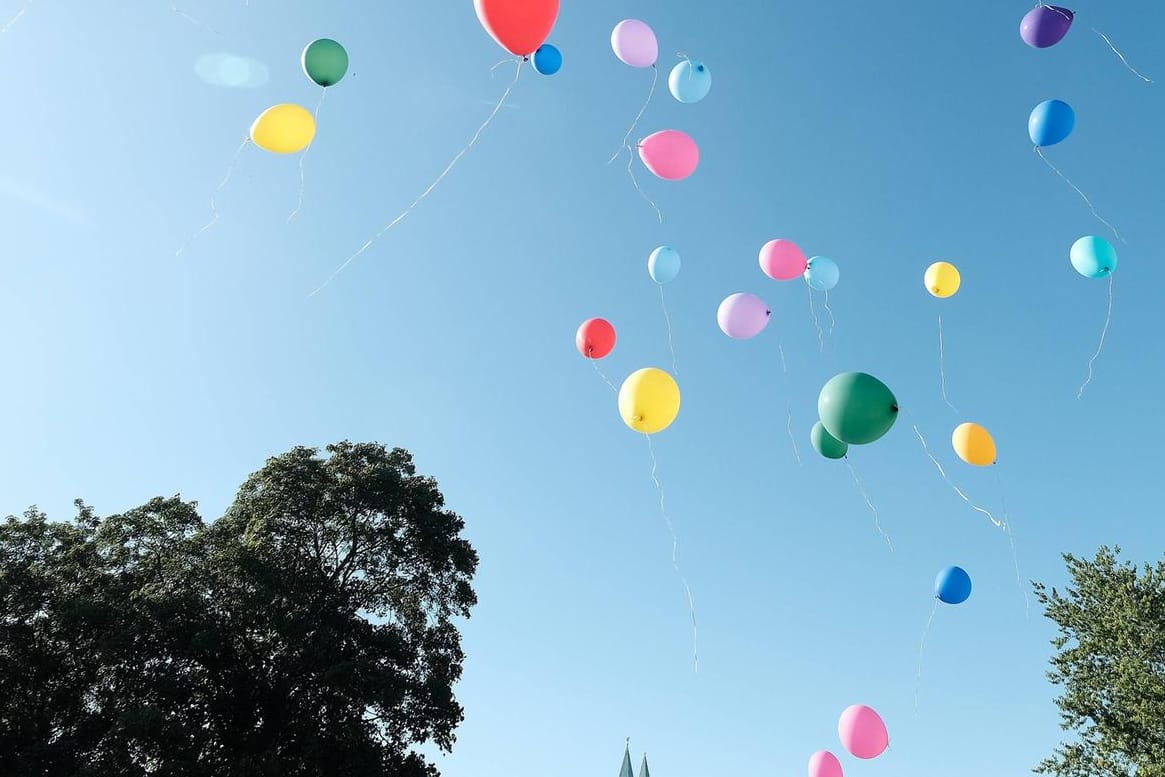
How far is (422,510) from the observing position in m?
14.0

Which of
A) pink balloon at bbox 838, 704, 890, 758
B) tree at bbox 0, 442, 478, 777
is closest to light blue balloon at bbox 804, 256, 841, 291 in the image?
pink balloon at bbox 838, 704, 890, 758

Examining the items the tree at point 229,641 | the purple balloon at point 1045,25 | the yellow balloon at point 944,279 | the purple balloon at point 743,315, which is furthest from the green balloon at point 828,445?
the tree at point 229,641

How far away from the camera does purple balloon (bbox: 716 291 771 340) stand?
28.1 feet

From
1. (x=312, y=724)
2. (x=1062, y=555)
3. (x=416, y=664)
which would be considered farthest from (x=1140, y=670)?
(x=312, y=724)

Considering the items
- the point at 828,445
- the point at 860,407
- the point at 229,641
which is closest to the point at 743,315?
the point at 828,445

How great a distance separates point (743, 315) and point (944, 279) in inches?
118

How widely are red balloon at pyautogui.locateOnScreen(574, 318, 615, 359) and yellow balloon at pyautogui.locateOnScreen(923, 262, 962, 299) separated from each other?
14.9ft

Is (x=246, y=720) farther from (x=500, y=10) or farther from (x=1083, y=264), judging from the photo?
(x=1083, y=264)

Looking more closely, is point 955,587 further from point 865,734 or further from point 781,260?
point 781,260

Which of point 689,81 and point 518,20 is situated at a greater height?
point 689,81

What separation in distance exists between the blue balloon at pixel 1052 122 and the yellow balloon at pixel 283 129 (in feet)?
28.2

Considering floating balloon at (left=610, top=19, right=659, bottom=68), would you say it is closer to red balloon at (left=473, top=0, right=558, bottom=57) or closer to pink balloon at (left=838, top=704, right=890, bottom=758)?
red balloon at (left=473, top=0, right=558, bottom=57)

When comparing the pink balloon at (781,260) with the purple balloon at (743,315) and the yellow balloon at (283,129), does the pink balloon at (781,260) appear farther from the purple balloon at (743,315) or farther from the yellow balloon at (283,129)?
the yellow balloon at (283,129)

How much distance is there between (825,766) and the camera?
7.91 meters
